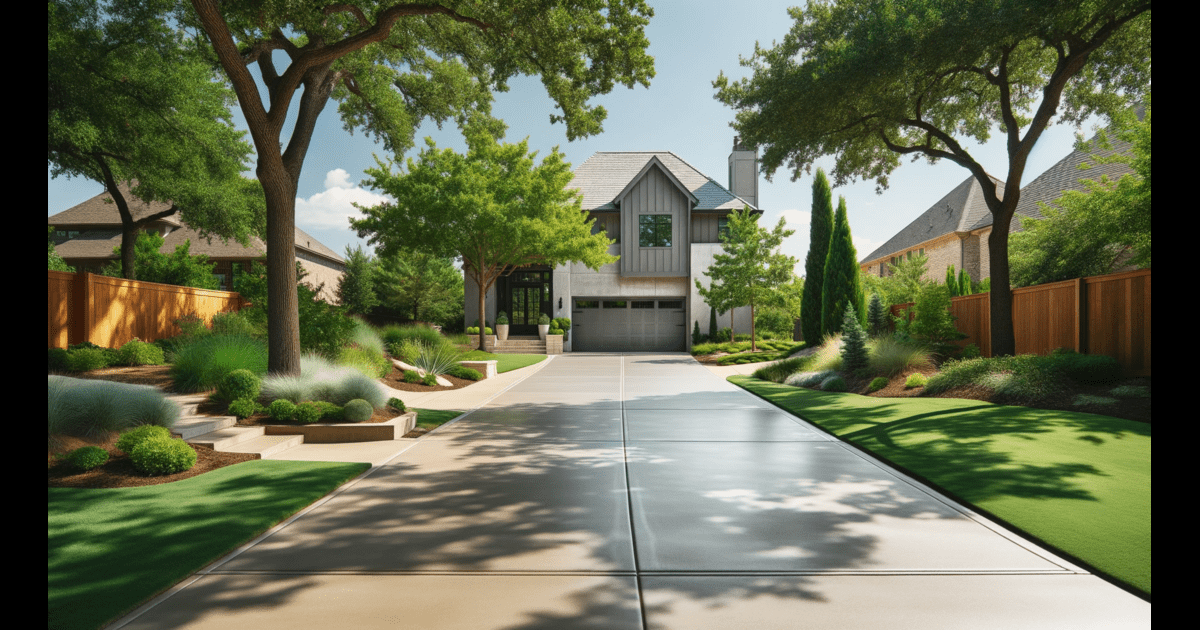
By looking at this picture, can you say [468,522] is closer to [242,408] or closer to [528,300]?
[242,408]

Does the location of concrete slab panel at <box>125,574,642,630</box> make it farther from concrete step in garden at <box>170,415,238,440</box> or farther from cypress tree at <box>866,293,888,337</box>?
cypress tree at <box>866,293,888,337</box>

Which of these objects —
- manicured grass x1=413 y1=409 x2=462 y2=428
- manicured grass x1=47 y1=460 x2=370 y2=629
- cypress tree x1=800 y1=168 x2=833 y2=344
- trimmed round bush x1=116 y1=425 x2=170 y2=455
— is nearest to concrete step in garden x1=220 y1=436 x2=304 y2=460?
manicured grass x1=47 y1=460 x2=370 y2=629

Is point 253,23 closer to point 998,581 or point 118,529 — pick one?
point 118,529

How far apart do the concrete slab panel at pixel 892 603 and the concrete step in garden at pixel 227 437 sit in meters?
5.93

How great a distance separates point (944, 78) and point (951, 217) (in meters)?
22.2

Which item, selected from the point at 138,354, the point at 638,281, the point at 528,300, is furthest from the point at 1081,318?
the point at 528,300

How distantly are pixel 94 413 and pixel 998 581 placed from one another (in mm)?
8479

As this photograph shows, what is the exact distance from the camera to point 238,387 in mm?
8562

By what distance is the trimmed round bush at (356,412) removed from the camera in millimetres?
8406

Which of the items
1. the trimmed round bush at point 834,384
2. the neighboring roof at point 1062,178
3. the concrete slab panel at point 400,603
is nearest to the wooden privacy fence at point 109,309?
the concrete slab panel at point 400,603

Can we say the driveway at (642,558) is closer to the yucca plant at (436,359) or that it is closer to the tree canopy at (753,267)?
the yucca plant at (436,359)

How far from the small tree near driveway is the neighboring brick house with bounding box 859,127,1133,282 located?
17815 millimetres
